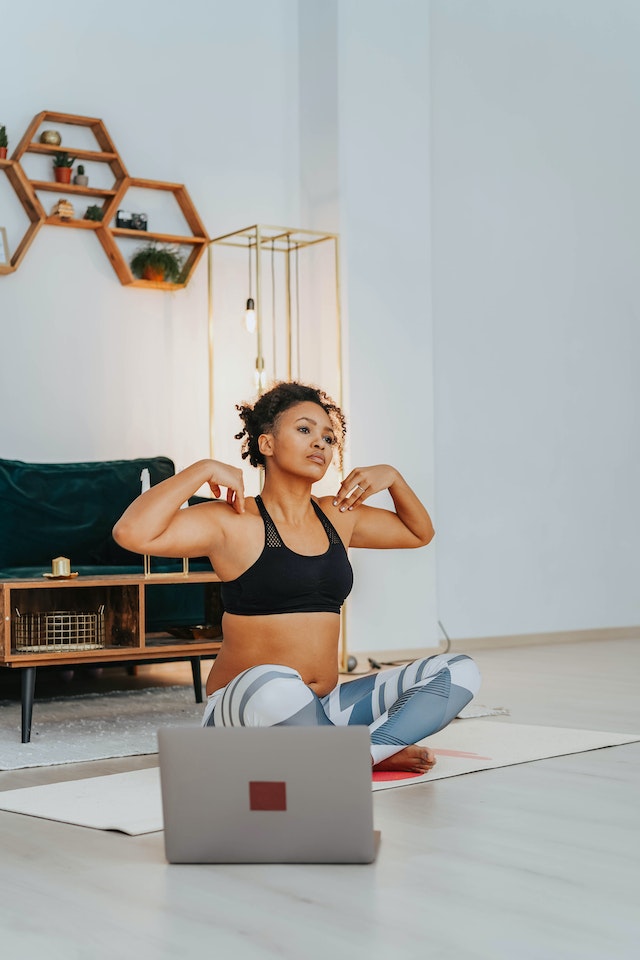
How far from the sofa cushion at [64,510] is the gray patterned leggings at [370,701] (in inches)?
82.1

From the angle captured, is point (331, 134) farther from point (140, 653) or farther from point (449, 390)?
point (140, 653)

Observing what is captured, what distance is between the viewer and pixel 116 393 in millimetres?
5238

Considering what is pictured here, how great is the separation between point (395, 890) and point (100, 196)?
4.00 metres

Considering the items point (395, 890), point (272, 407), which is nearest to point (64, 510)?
point (272, 407)

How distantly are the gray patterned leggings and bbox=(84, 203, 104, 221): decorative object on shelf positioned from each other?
10.0ft

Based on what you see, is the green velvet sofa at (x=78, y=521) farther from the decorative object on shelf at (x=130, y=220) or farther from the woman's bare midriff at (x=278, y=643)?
the woman's bare midriff at (x=278, y=643)

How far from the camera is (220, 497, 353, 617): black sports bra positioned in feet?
8.38

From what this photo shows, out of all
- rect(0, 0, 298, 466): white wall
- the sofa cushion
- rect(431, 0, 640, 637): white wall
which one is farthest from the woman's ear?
rect(431, 0, 640, 637): white wall

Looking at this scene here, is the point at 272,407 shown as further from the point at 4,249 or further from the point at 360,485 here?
the point at 4,249

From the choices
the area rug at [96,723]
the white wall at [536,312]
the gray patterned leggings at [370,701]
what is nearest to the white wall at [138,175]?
the white wall at [536,312]

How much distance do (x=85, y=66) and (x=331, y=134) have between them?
1.11m

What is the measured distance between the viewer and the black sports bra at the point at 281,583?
2555 mm

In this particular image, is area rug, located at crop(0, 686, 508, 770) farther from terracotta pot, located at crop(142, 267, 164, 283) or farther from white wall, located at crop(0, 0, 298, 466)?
terracotta pot, located at crop(142, 267, 164, 283)

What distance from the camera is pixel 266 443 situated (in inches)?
104
